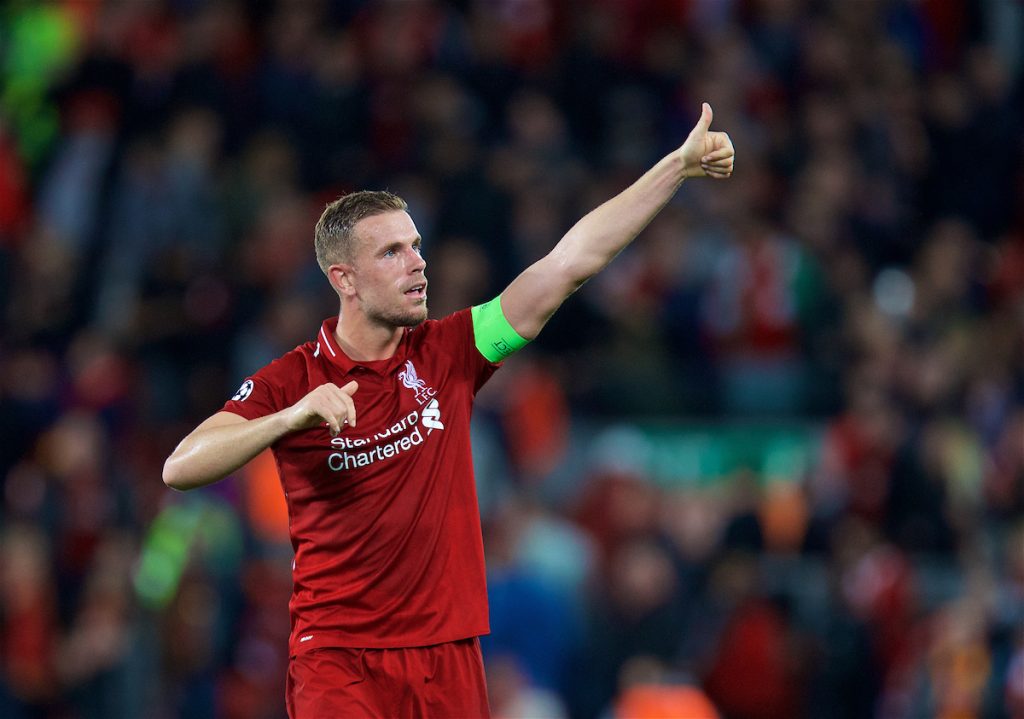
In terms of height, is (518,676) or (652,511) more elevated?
(652,511)

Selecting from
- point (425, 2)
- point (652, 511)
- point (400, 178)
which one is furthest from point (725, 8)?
point (652, 511)

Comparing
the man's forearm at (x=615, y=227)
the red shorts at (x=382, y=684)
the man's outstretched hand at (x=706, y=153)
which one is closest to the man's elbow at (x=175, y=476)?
the red shorts at (x=382, y=684)

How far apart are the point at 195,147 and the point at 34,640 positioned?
15.0 ft

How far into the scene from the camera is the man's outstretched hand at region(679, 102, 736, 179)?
621 cm

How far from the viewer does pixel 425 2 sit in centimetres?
1683

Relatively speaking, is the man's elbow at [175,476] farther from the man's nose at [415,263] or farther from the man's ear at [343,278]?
the man's nose at [415,263]

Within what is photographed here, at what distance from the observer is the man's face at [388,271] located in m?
6.20

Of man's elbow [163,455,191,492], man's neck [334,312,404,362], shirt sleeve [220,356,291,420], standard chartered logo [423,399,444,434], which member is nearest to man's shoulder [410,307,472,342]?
man's neck [334,312,404,362]

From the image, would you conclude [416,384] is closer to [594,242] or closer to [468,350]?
[468,350]

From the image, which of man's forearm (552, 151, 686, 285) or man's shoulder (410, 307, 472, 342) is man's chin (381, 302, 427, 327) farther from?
man's forearm (552, 151, 686, 285)

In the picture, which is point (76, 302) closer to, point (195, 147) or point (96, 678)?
point (195, 147)

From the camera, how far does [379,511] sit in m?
6.07

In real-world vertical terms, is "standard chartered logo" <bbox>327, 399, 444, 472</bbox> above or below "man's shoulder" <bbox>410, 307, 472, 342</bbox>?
below

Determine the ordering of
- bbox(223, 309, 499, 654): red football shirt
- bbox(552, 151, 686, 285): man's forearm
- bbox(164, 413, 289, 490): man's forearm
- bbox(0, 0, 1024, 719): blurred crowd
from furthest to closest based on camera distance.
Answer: bbox(0, 0, 1024, 719): blurred crowd
bbox(552, 151, 686, 285): man's forearm
bbox(223, 309, 499, 654): red football shirt
bbox(164, 413, 289, 490): man's forearm
